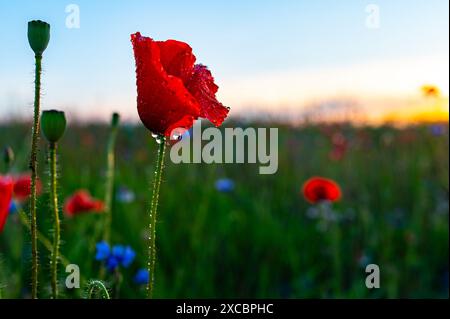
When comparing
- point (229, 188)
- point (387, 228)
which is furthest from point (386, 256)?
point (229, 188)

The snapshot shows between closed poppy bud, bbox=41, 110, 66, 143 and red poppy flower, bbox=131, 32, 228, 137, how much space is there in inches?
3.6

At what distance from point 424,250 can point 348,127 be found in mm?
1965

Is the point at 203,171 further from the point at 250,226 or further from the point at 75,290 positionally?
the point at 75,290

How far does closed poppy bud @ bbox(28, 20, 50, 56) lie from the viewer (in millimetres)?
763

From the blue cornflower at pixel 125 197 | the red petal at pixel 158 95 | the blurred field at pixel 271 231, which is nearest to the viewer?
the red petal at pixel 158 95

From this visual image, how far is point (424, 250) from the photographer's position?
2.67 m

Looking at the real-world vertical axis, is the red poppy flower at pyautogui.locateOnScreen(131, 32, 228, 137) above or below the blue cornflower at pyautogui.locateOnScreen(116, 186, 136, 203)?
above

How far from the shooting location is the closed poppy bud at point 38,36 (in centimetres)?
76

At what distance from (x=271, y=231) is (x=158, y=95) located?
1.74m

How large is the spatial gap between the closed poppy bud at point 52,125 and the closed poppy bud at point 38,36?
0.25ft

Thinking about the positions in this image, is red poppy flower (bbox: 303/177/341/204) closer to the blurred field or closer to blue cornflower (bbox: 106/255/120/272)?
the blurred field

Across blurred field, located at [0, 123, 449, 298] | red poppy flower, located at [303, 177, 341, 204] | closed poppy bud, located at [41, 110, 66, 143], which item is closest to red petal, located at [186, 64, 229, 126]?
closed poppy bud, located at [41, 110, 66, 143]

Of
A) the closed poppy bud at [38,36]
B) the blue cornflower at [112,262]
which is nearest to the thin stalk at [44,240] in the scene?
the blue cornflower at [112,262]

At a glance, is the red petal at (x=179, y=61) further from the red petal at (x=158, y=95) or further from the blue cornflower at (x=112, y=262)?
the blue cornflower at (x=112, y=262)
